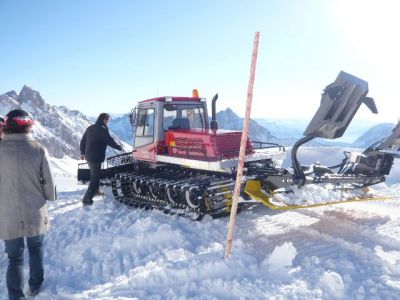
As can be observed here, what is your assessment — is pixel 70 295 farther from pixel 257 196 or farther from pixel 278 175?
pixel 278 175

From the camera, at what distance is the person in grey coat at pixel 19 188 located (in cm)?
411

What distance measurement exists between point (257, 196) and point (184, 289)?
305cm

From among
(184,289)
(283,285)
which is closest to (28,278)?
(184,289)

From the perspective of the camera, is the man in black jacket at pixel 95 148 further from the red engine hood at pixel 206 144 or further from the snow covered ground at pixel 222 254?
the red engine hood at pixel 206 144

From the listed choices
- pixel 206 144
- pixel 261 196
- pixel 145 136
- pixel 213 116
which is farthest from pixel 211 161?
pixel 145 136

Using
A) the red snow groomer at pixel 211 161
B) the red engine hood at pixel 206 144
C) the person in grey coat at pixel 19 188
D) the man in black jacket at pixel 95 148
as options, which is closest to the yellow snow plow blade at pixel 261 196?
the red snow groomer at pixel 211 161

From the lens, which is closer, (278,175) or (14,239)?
(14,239)

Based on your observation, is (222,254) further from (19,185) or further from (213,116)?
(213,116)

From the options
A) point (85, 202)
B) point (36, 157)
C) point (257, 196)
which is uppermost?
point (36, 157)

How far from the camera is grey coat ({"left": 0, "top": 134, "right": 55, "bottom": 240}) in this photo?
4.10 metres

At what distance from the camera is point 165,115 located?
933 cm

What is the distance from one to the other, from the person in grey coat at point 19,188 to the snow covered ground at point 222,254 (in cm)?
59

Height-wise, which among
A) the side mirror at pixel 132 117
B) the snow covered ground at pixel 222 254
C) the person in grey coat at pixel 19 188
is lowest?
the snow covered ground at pixel 222 254

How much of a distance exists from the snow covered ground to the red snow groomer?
0.58m
